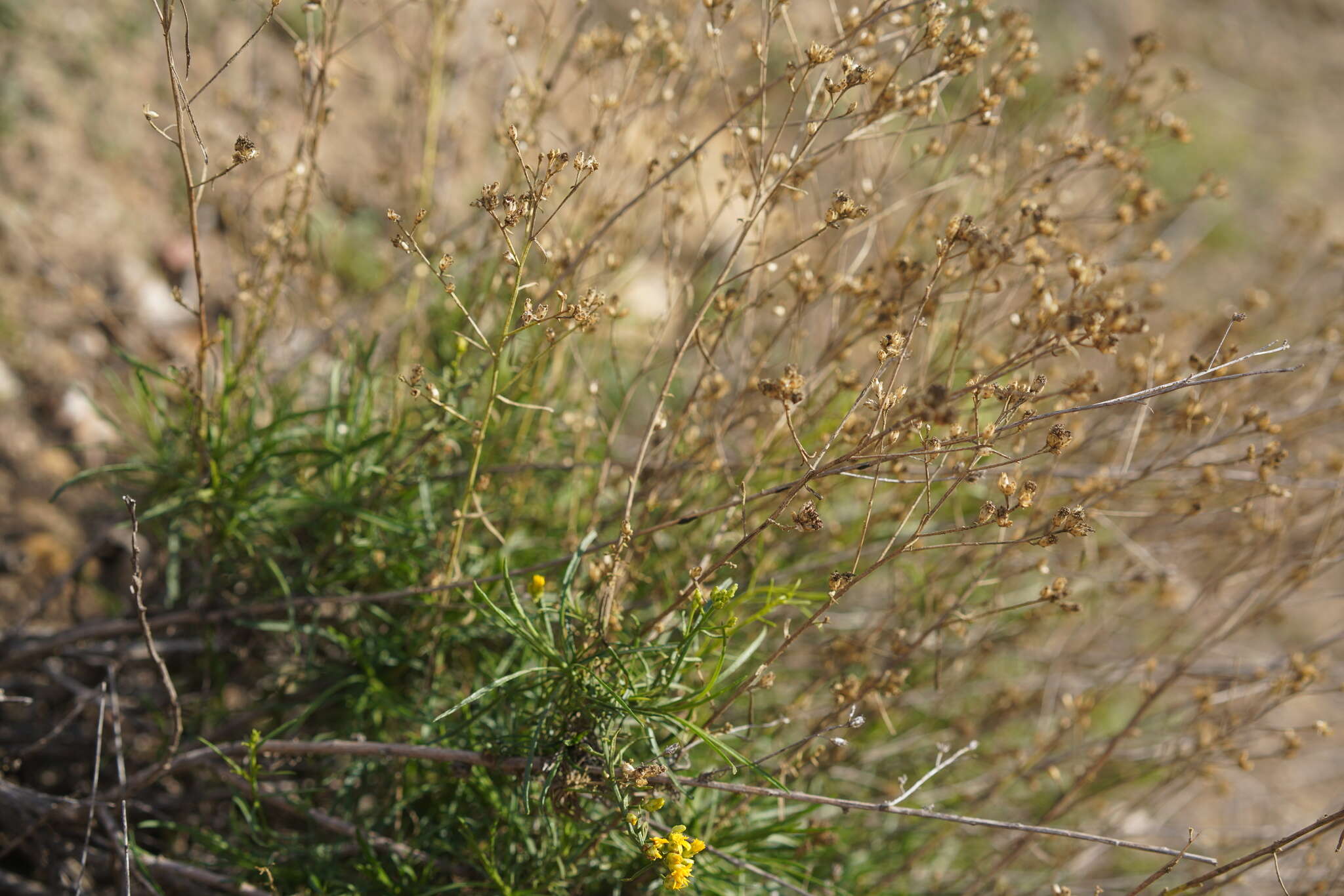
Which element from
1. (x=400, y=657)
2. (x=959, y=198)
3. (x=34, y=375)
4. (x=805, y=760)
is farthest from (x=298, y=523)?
(x=959, y=198)

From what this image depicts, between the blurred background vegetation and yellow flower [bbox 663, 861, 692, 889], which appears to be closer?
yellow flower [bbox 663, 861, 692, 889]

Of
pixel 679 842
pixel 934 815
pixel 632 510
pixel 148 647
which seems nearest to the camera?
pixel 934 815

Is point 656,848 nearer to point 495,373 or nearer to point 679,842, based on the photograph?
point 679,842

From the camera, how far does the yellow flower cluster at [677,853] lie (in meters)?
1.37

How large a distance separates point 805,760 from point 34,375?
2482 mm

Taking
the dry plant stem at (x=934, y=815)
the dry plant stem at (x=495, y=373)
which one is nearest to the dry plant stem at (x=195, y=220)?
the dry plant stem at (x=495, y=373)

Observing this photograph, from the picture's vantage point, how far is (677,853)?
54.1 inches

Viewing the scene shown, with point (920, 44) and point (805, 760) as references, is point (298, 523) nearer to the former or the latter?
point (805, 760)

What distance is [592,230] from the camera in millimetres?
2227

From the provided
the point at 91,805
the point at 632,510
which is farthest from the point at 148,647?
the point at 632,510

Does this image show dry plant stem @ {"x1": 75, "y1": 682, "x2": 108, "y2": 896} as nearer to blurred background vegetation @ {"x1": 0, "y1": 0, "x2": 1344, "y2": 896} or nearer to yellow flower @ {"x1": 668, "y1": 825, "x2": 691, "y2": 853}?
blurred background vegetation @ {"x1": 0, "y1": 0, "x2": 1344, "y2": 896}

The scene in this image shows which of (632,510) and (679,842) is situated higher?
(632,510)

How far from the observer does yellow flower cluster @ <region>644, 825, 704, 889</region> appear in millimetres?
1372

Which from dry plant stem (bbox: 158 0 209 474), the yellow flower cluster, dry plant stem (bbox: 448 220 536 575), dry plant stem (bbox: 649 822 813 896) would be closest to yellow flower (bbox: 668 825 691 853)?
the yellow flower cluster
